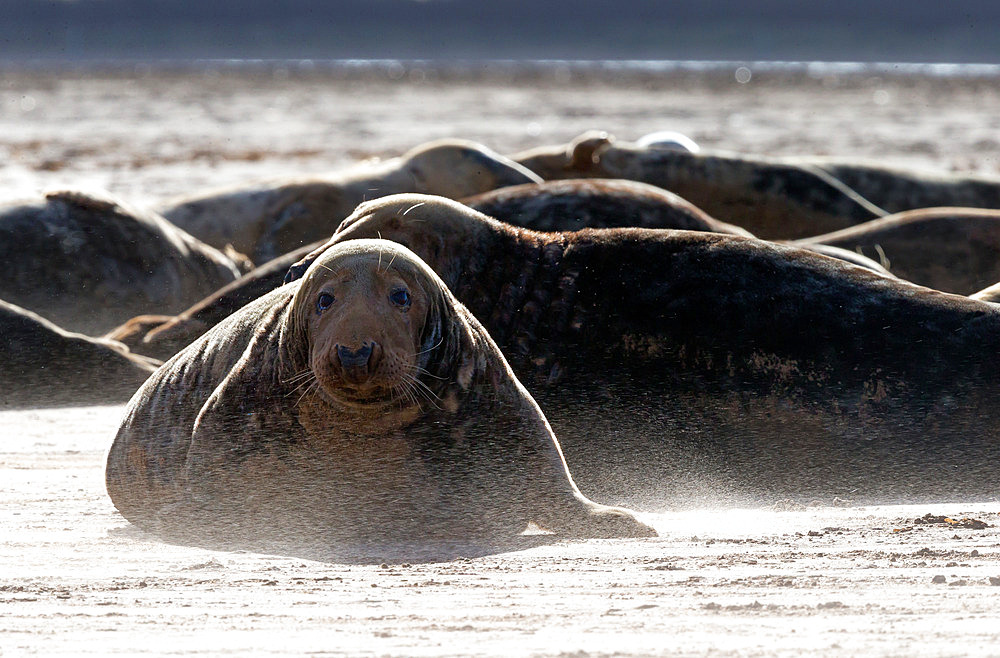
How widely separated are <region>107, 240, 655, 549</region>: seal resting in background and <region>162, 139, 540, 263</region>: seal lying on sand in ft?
17.1

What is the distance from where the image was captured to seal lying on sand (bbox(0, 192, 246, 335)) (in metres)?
8.48

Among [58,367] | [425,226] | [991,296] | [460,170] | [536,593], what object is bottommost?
[536,593]

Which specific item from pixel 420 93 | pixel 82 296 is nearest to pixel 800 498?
pixel 82 296

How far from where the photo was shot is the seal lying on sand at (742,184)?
985 cm

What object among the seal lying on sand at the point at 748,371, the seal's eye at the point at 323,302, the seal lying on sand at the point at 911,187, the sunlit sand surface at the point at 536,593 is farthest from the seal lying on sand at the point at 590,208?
the seal lying on sand at the point at 911,187

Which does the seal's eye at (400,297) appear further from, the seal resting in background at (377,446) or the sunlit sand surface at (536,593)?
the sunlit sand surface at (536,593)

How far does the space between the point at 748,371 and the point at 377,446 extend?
59.6 inches

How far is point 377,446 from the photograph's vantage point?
14.7ft

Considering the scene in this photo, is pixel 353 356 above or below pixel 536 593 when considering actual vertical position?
above

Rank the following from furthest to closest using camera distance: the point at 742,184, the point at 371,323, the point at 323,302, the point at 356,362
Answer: the point at 742,184 → the point at 323,302 → the point at 371,323 → the point at 356,362

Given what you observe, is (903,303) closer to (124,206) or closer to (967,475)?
(967,475)

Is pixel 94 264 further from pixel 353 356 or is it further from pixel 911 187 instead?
pixel 911 187

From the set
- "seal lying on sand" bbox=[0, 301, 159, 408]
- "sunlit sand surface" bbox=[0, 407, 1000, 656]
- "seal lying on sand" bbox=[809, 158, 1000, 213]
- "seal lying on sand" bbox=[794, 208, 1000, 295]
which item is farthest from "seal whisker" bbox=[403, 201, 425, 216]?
"seal lying on sand" bbox=[809, 158, 1000, 213]

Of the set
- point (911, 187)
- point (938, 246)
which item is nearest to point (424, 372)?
point (938, 246)
